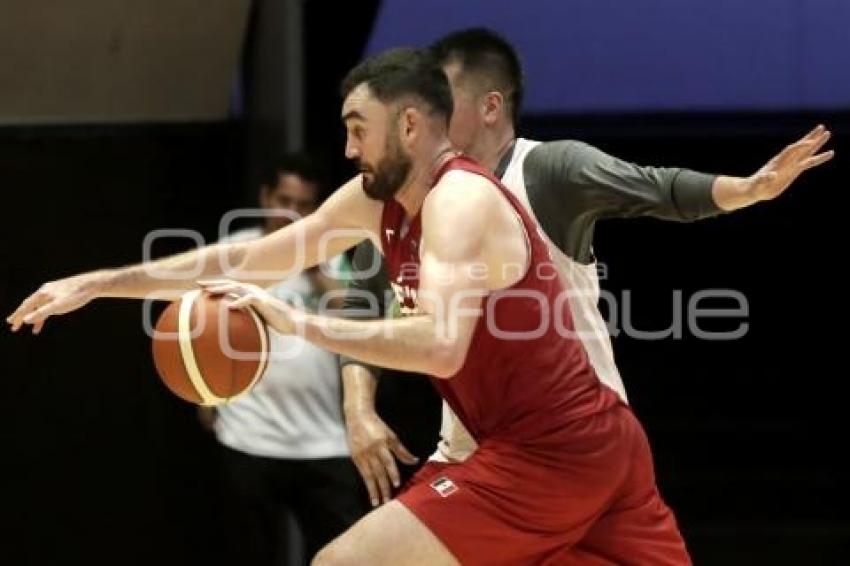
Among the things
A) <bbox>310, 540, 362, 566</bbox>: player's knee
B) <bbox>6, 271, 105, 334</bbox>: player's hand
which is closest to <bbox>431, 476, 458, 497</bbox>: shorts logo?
<bbox>310, 540, 362, 566</bbox>: player's knee

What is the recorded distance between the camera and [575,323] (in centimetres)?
391

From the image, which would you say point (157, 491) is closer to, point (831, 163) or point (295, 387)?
point (295, 387)

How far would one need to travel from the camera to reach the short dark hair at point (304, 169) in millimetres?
5285

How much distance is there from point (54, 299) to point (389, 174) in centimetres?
79

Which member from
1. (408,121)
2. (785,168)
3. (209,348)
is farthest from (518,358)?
(785,168)

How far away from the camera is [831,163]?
7.78m

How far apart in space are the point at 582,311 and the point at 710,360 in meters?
3.91

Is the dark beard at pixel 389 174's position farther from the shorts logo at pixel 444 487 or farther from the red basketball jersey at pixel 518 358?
the shorts logo at pixel 444 487

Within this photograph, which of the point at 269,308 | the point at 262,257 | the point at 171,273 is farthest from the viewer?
the point at 262,257

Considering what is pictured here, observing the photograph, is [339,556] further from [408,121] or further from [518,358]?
[408,121]

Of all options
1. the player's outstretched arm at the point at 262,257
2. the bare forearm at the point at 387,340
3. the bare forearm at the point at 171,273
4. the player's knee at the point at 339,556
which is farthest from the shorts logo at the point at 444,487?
the bare forearm at the point at 171,273

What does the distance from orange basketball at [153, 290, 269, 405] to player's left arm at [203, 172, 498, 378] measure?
218mm

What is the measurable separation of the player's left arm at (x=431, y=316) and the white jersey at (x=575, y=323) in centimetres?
50

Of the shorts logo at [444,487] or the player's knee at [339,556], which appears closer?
the player's knee at [339,556]
